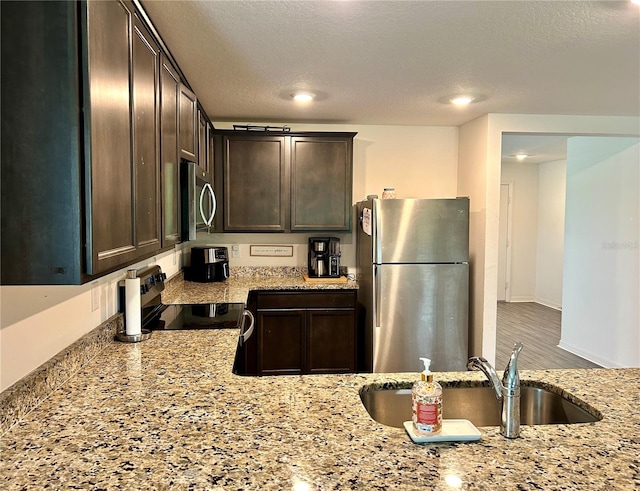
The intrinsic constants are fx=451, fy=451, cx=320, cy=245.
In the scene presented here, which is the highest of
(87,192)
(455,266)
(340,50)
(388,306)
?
(340,50)

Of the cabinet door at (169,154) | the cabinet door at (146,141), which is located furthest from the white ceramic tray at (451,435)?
the cabinet door at (169,154)

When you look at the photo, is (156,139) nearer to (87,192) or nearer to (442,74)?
(87,192)

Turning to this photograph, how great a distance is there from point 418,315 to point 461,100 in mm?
1570

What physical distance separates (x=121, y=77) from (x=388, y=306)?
251 centimetres

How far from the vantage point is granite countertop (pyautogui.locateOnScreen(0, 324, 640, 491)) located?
879 millimetres

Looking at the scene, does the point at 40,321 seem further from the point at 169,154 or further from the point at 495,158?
the point at 495,158

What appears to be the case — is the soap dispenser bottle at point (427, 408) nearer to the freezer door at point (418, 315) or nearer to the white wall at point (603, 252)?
the freezer door at point (418, 315)

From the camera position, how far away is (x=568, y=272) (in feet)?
15.5

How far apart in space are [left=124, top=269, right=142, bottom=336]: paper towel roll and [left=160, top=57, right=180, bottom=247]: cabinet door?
0.79ft

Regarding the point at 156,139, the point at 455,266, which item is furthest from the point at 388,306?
the point at 156,139

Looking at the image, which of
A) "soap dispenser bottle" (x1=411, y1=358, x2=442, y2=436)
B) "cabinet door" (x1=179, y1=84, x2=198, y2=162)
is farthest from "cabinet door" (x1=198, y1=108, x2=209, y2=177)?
"soap dispenser bottle" (x1=411, y1=358, x2=442, y2=436)

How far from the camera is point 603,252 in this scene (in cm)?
425

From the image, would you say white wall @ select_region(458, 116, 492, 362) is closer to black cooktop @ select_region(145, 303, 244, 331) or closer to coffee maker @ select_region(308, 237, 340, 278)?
coffee maker @ select_region(308, 237, 340, 278)

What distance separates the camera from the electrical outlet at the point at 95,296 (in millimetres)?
1760
